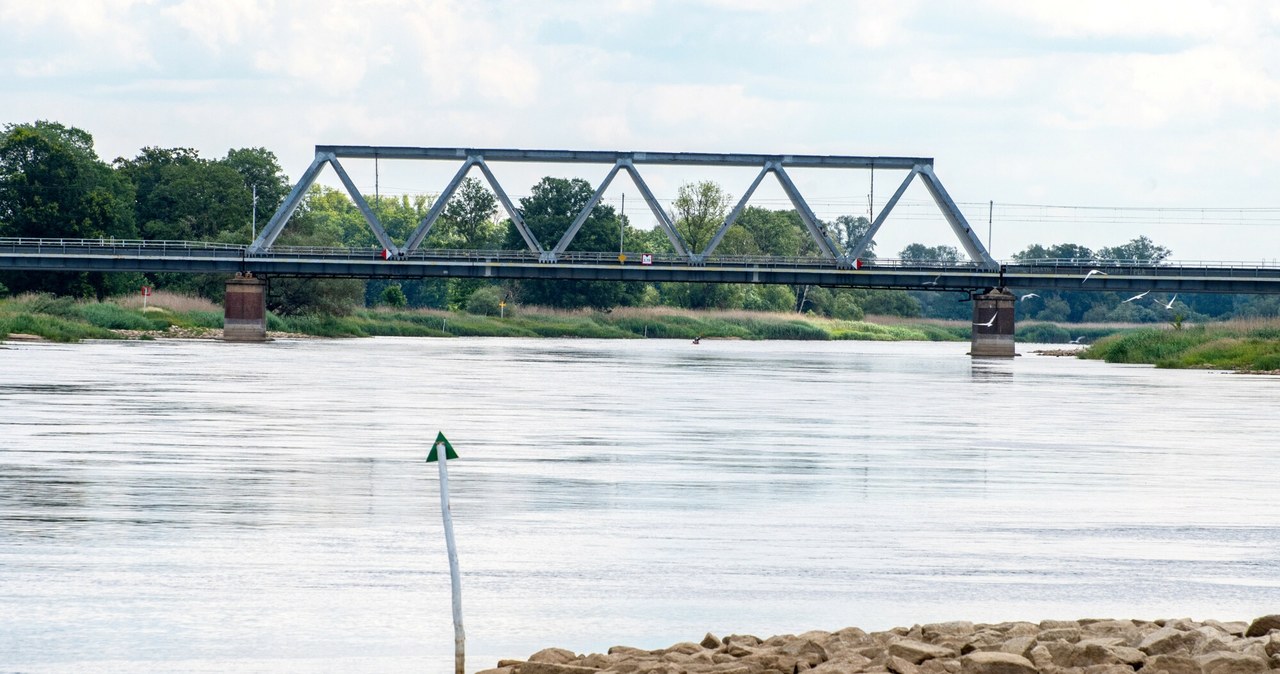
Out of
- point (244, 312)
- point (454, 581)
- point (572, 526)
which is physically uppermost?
point (244, 312)

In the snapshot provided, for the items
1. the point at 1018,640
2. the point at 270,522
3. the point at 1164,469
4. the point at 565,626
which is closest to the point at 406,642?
the point at 565,626

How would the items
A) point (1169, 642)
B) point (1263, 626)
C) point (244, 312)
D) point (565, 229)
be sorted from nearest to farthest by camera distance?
point (1169, 642) → point (1263, 626) → point (244, 312) → point (565, 229)

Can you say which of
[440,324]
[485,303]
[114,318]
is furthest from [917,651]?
[485,303]

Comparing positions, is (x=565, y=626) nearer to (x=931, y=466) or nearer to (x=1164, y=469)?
(x=931, y=466)

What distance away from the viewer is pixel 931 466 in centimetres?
2645

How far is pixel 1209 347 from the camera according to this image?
3430 inches

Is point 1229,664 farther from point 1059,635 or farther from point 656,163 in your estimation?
point 656,163

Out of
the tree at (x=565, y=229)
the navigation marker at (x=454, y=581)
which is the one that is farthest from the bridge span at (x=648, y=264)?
the navigation marker at (x=454, y=581)

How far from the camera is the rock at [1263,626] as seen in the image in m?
11.7

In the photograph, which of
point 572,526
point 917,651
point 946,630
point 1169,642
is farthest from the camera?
point 572,526

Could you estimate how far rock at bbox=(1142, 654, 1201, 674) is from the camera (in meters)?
10.5

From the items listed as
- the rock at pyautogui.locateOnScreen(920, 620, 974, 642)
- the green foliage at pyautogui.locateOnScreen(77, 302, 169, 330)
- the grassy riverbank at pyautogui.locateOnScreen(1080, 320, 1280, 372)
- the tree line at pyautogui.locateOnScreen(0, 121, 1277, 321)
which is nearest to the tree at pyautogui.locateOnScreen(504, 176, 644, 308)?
the tree line at pyautogui.locateOnScreen(0, 121, 1277, 321)

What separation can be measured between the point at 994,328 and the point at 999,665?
4179 inches

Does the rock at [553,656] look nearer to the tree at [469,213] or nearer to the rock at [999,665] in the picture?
the rock at [999,665]
